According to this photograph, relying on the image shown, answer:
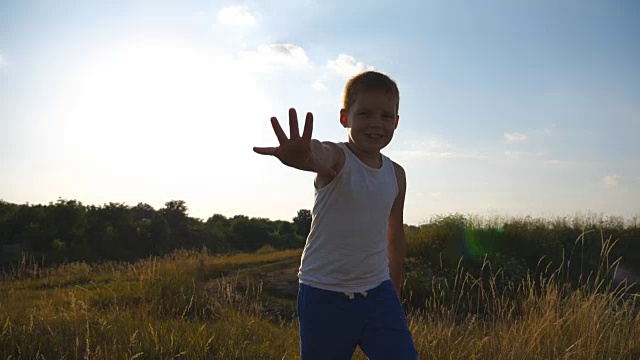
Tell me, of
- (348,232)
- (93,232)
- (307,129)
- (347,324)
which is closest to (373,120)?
(348,232)

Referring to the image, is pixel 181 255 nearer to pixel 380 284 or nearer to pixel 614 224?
pixel 380 284

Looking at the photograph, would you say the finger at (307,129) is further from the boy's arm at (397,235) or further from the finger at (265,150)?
the boy's arm at (397,235)

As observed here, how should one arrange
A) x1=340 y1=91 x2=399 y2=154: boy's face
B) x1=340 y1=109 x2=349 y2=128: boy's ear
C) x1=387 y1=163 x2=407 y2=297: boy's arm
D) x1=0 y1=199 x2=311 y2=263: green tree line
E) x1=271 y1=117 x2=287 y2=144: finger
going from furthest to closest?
1. x1=0 y1=199 x2=311 y2=263: green tree line
2. x1=387 y1=163 x2=407 y2=297: boy's arm
3. x1=340 y1=109 x2=349 y2=128: boy's ear
4. x1=340 y1=91 x2=399 y2=154: boy's face
5. x1=271 y1=117 x2=287 y2=144: finger

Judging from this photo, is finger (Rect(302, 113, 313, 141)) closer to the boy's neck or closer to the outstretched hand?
the outstretched hand

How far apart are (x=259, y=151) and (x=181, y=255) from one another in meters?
9.33

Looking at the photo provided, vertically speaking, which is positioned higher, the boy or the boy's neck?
the boy's neck

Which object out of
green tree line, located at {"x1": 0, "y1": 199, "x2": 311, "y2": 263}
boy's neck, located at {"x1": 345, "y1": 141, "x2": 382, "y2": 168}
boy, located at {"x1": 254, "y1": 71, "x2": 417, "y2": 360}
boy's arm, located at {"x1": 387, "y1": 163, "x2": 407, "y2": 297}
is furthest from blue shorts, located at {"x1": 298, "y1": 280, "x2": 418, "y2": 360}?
green tree line, located at {"x1": 0, "y1": 199, "x2": 311, "y2": 263}

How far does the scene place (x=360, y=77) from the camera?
241cm

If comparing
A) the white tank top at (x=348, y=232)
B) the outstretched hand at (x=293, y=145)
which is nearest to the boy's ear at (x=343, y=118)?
the white tank top at (x=348, y=232)

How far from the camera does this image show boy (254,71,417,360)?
222 centimetres

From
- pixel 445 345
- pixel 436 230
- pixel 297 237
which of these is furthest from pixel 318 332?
pixel 297 237

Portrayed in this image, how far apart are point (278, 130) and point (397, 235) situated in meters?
1.21

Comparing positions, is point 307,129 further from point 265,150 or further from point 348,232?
point 348,232

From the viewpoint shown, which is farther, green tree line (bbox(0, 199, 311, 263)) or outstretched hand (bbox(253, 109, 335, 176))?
green tree line (bbox(0, 199, 311, 263))
